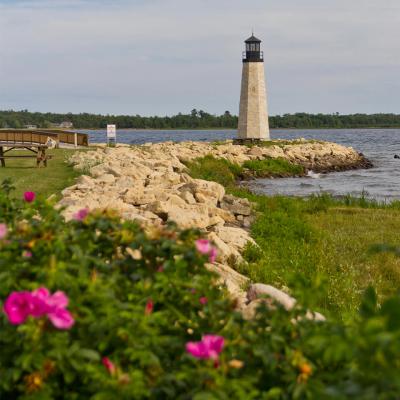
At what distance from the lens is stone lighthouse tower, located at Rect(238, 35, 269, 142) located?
157ft

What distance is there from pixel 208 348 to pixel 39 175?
16.6 m

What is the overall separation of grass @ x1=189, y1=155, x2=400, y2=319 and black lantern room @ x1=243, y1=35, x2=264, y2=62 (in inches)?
1248

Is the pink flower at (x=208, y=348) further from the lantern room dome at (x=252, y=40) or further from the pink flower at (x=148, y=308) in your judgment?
the lantern room dome at (x=252, y=40)

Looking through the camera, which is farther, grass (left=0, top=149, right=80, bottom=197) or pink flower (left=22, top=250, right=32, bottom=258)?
grass (left=0, top=149, right=80, bottom=197)

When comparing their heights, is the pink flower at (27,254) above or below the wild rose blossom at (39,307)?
above

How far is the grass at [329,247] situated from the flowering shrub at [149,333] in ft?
7.84

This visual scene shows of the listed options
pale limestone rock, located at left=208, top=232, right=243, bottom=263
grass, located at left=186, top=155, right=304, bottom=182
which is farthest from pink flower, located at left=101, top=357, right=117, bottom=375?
grass, located at left=186, top=155, right=304, bottom=182

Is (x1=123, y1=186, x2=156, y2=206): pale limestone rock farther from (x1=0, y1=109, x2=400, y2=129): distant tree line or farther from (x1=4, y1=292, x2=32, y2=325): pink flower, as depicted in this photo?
(x1=0, y1=109, x2=400, y2=129): distant tree line

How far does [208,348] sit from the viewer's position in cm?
276

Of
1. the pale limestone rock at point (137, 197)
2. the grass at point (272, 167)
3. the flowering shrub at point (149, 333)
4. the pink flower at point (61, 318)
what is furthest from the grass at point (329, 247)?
the grass at point (272, 167)

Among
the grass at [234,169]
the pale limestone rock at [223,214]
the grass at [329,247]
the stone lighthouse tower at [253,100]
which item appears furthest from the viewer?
the stone lighthouse tower at [253,100]

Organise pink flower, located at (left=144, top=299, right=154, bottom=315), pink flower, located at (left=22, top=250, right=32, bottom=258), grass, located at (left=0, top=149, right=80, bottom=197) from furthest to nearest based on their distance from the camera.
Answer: grass, located at (left=0, top=149, right=80, bottom=197)
pink flower, located at (left=22, top=250, right=32, bottom=258)
pink flower, located at (left=144, top=299, right=154, bottom=315)

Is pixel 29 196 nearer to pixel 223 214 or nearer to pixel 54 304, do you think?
pixel 54 304

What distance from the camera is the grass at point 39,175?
15.6 meters
